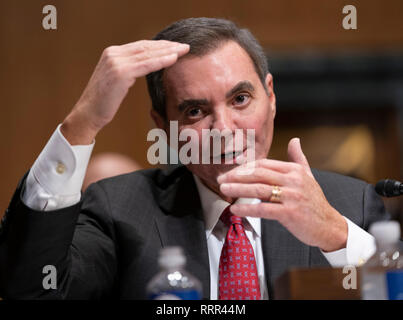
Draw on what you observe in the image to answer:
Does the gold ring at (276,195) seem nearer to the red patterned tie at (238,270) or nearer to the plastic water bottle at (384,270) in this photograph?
the plastic water bottle at (384,270)


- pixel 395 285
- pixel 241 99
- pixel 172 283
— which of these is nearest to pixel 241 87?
pixel 241 99

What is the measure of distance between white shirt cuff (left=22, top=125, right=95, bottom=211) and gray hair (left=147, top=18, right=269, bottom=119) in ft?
1.71

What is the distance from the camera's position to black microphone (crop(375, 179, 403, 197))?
117 centimetres

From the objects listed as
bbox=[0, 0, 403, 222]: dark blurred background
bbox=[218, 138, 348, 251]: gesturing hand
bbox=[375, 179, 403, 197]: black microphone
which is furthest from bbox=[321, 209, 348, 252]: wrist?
bbox=[0, 0, 403, 222]: dark blurred background

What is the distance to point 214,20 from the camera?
179cm

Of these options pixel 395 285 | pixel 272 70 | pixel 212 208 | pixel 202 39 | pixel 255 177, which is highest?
pixel 272 70

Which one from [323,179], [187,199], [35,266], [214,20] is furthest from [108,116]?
[323,179]

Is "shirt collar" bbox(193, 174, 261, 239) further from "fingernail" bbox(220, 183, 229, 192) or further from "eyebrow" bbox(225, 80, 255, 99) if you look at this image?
"fingernail" bbox(220, 183, 229, 192)

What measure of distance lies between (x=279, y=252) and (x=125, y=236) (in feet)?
1.43

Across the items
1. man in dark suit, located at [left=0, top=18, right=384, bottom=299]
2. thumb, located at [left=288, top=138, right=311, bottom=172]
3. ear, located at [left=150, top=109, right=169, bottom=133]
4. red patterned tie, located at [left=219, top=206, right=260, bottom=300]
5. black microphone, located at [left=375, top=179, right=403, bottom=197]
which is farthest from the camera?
ear, located at [left=150, top=109, right=169, bottom=133]

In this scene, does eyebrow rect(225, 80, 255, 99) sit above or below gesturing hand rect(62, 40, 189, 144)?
above

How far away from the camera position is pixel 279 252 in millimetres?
1592

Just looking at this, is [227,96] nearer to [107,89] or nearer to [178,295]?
[107,89]
